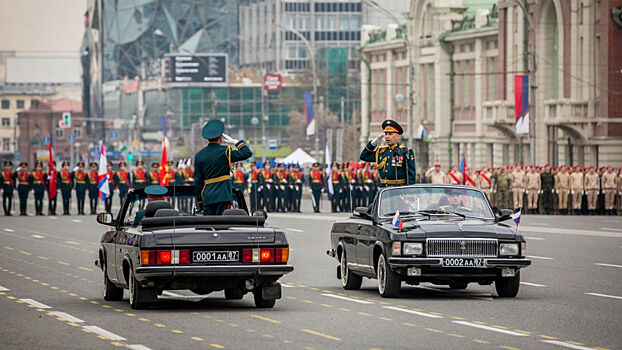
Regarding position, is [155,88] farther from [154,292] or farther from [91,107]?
[154,292]

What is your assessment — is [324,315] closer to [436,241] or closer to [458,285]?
[436,241]

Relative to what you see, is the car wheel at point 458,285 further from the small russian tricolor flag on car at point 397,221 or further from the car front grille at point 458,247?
the small russian tricolor flag on car at point 397,221

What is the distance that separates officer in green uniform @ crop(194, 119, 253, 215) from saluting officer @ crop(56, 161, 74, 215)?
108 feet

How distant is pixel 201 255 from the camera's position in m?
14.2

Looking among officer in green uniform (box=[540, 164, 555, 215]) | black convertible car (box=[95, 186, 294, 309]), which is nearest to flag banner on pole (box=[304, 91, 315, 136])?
officer in green uniform (box=[540, 164, 555, 215])

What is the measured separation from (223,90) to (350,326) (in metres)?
140

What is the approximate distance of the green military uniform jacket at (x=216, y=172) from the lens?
16.2 meters

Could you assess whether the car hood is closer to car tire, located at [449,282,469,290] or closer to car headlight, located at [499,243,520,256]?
car headlight, located at [499,243,520,256]

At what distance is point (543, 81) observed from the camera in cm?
6562

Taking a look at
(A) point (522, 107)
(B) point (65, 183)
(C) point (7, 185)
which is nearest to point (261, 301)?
(C) point (7, 185)

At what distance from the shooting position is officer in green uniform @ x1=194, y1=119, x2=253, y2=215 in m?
16.2

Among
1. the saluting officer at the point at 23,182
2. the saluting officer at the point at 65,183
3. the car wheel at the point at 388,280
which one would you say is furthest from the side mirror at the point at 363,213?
the saluting officer at the point at 23,182

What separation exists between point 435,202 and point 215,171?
2744 mm

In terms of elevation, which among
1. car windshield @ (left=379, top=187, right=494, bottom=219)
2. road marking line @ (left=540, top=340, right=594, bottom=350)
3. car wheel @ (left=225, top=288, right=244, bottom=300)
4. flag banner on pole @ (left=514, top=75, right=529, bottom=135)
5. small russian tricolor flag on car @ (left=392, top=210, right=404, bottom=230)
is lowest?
road marking line @ (left=540, top=340, right=594, bottom=350)
